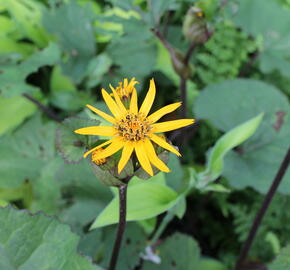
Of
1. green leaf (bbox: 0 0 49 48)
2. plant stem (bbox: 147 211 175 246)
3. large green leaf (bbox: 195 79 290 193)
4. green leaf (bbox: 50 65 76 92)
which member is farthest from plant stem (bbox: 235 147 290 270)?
green leaf (bbox: 0 0 49 48)

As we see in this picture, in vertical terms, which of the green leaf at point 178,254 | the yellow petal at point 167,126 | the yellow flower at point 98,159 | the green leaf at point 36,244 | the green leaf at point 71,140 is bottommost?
the green leaf at point 178,254

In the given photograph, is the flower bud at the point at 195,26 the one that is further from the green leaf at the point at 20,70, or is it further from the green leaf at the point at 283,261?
the green leaf at the point at 283,261

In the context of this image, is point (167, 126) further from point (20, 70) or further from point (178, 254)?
point (20, 70)

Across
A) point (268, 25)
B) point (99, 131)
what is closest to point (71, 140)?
point (99, 131)

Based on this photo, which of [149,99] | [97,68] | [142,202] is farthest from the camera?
A: [97,68]

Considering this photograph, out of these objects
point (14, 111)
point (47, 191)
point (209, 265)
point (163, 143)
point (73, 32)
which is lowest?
point (209, 265)

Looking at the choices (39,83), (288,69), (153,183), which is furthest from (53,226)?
(288,69)

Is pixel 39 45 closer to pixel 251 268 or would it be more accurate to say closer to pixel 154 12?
pixel 154 12

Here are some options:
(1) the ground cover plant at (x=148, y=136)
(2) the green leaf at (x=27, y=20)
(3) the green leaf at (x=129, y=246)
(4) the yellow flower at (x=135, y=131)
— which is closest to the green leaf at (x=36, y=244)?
(1) the ground cover plant at (x=148, y=136)
